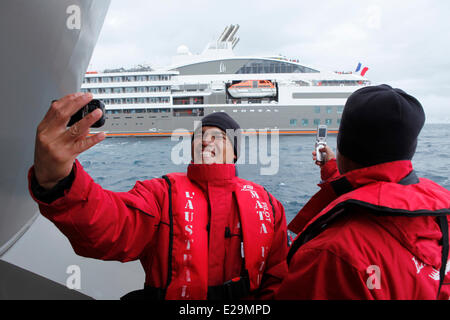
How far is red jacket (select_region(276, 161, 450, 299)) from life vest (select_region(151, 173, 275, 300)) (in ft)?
1.07

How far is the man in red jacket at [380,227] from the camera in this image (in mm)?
421

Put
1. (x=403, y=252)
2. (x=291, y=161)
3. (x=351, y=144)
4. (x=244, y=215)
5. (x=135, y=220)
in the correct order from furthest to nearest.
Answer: (x=291, y=161), (x=244, y=215), (x=135, y=220), (x=351, y=144), (x=403, y=252)

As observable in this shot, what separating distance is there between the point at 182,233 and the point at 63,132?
437 mm

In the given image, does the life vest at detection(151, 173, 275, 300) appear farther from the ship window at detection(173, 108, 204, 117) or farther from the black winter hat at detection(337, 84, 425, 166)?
the ship window at detection(173, 108, 204, 117)

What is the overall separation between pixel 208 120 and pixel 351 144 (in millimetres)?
558

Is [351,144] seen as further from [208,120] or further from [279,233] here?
[208,120]

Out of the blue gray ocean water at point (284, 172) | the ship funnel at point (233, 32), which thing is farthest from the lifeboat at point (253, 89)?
the blue gray ocean water at point (284, 172)

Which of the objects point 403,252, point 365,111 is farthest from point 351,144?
point 403,252

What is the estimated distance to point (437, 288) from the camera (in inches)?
17.3

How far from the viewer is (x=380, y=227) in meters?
0.44

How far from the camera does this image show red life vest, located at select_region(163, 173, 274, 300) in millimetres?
732

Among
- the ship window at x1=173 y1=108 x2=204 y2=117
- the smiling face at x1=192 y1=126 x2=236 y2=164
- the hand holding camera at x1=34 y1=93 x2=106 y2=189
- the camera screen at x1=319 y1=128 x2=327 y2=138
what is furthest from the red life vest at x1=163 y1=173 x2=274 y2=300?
the ship window at x1=173 y1=108 x2=204 y2=117

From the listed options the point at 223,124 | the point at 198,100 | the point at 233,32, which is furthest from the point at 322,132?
the point at 233,32

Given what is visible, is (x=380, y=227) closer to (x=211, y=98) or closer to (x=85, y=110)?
(x=85, y=110)
